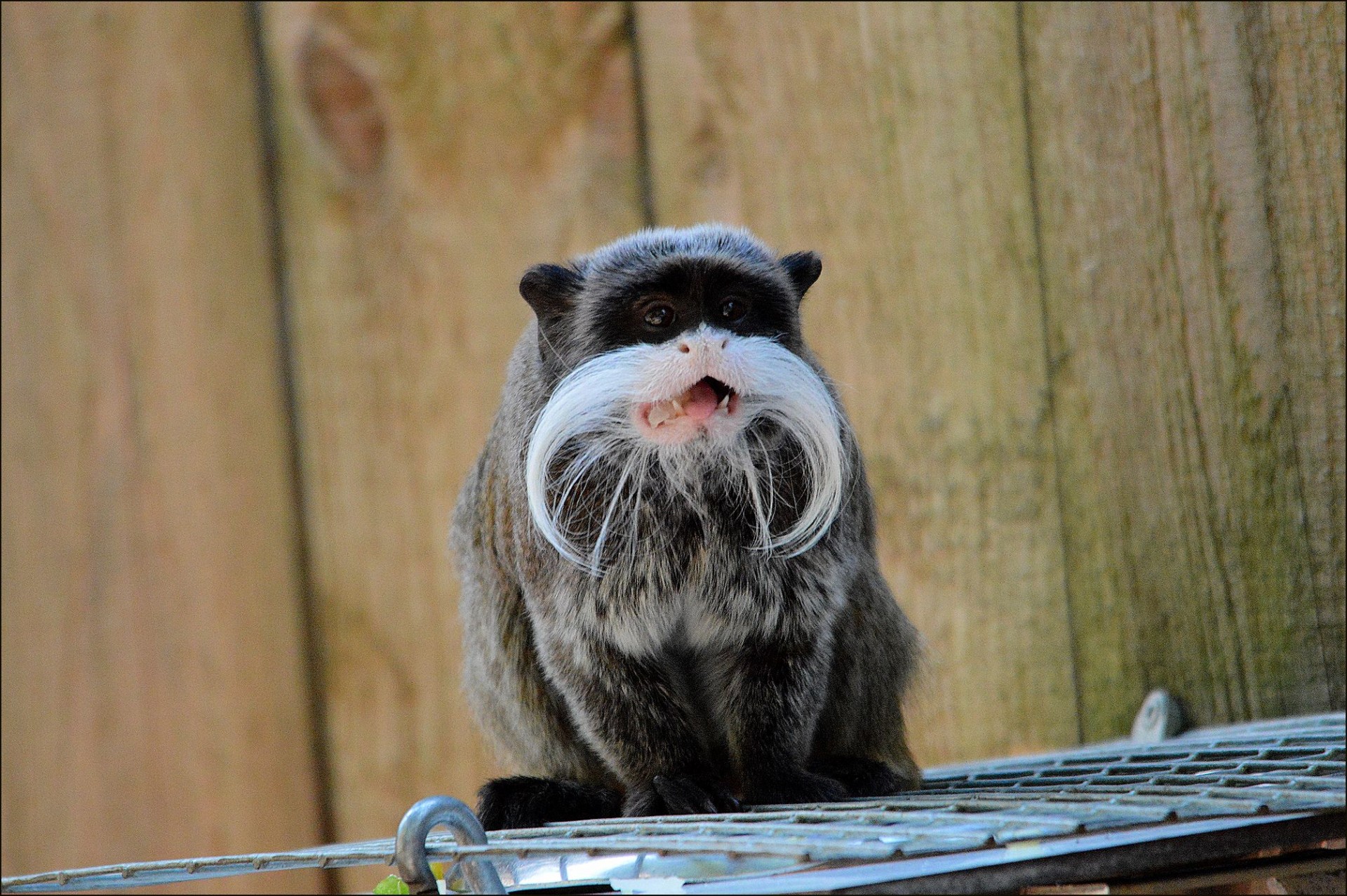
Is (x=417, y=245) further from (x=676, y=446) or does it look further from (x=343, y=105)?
(x=676, y=446)

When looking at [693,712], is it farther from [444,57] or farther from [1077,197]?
[444,57]

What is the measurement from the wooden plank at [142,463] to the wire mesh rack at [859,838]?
118 cm

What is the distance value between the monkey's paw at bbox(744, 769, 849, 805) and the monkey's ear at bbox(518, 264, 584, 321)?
910 millimetres

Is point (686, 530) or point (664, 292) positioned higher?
point (664, 292)

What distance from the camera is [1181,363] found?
9.33 feet

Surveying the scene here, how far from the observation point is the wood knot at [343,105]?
9.90 feet

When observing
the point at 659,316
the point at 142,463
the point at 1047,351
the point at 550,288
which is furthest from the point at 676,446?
the point at 142,463

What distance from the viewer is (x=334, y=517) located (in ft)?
9.87

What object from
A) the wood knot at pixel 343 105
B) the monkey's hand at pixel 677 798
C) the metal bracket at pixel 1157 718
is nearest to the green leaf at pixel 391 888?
→ the monkey's hand at pixel 677 798

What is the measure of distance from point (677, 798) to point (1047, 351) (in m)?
1.38

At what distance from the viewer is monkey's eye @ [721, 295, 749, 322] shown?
89.7 inches

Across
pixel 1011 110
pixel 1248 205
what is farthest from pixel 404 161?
pixel 1248 205

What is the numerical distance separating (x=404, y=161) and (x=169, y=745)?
141cm

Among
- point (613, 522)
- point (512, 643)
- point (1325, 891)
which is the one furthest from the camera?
point (512, 643)
